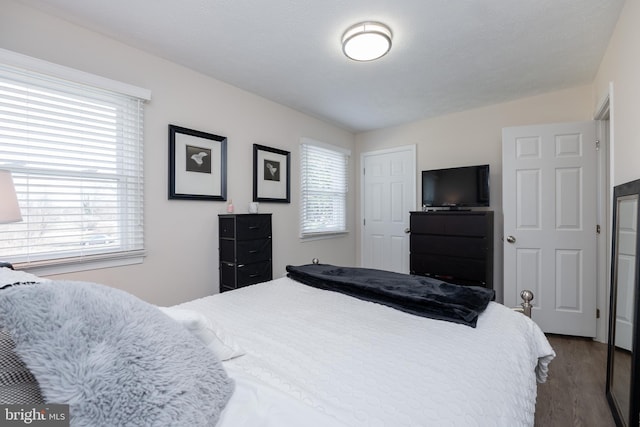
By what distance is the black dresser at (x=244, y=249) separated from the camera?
2.54m

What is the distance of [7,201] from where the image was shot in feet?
4.57

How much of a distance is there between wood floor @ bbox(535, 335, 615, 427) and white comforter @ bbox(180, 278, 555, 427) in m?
0.55

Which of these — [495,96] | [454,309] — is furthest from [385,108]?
[454,309]

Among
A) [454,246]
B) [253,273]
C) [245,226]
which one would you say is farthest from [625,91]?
[253,273]

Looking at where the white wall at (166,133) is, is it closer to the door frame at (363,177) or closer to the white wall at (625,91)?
the door frame at (363,177)

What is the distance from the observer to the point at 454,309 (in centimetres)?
138

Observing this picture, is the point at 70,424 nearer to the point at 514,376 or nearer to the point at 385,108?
the point at 514,376

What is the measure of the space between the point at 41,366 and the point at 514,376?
132 cm

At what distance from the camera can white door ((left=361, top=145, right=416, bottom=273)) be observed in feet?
13.4

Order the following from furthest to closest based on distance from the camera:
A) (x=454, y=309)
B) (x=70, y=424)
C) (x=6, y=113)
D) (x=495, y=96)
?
(x=495, y=96), (x=6, y=113), (x=454, y=309), (x=70, y=424)

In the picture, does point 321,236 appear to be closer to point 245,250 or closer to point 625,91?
point 245,250

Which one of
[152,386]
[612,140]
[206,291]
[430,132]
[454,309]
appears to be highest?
[430,132]

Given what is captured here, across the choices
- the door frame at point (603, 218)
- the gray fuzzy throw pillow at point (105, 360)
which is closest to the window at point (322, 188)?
the door frame at point (603, 218)

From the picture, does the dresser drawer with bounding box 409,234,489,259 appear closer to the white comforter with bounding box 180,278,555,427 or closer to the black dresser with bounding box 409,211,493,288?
the black dresser with bounding box 409,211,493,288
